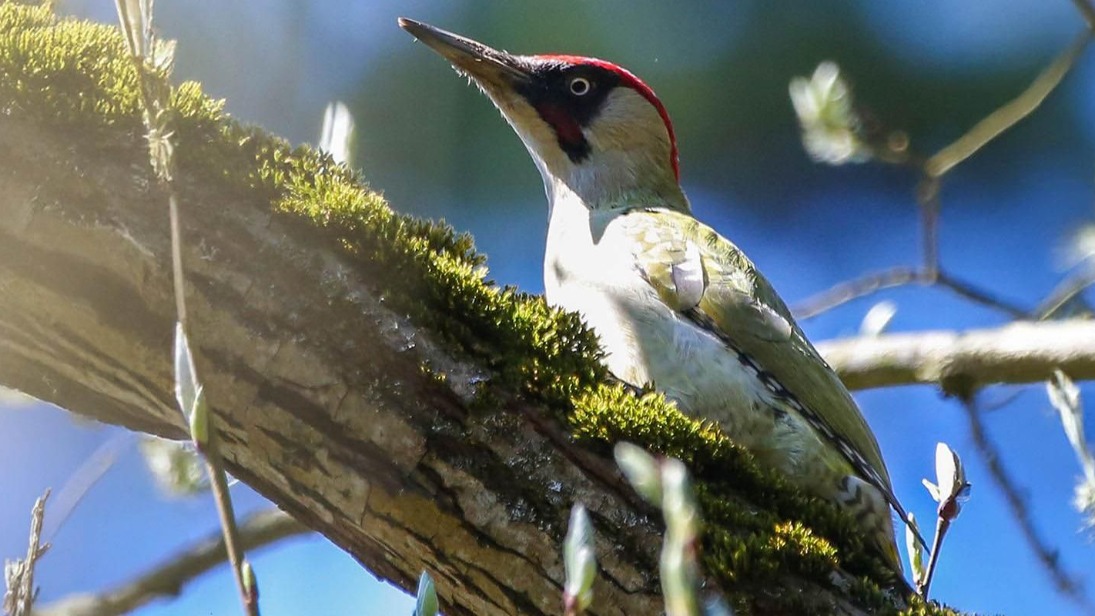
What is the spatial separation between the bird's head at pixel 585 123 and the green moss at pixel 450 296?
1.54 meters

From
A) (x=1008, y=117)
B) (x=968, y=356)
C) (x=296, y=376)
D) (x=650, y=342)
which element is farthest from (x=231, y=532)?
(x=1008, y=117)

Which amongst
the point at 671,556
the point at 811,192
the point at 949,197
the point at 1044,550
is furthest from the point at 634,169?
the point at 949,197

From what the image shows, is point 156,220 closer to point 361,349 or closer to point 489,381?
point 361,349

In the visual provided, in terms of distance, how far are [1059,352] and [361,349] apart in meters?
2.21

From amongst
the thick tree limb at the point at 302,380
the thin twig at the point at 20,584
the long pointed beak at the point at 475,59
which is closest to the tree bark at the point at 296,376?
the thick tree limb at the point at 302,380

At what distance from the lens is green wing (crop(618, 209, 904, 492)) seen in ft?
9.24

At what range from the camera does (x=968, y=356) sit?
11.5ft

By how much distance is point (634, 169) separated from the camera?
12.6 feet

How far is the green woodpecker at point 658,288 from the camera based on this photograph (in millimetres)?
2615

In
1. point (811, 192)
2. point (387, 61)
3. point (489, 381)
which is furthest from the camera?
point (811, 192)

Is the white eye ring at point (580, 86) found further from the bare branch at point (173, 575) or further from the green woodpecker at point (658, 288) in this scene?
the bare branch at point (173, 575)

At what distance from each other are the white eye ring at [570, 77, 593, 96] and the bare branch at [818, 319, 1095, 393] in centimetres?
104

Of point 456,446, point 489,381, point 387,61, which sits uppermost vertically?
point 387,61

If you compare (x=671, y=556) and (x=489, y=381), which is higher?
(x=489, y=381)
